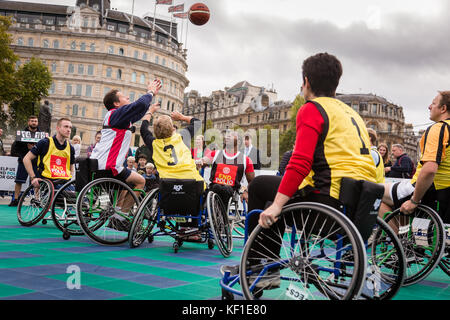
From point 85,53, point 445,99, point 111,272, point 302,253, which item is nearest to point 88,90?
point 85,53

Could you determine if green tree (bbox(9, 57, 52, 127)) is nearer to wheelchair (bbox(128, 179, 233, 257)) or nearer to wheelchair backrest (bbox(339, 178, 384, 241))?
wheelchair (bbox(128, 179, 233, 257))

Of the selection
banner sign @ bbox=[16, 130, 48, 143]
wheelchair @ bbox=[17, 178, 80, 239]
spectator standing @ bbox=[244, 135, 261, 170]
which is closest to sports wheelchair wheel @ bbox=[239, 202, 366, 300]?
wheelchair @ bbox=[17, 178, 80, 239]

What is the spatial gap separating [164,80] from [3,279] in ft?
287

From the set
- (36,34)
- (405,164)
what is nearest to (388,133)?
(36,34)

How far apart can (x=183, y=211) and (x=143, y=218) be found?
54cm

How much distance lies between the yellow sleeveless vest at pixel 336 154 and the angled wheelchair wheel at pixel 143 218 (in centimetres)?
307

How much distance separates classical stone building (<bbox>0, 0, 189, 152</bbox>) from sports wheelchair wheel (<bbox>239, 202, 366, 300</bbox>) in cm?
8010

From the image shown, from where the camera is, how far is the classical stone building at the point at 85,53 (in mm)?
80625

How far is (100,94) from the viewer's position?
269 feet

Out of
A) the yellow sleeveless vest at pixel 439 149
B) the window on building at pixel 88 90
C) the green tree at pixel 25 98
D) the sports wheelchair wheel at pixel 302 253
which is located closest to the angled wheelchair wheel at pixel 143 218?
the sports wheelchair wheel at pixel 302 253

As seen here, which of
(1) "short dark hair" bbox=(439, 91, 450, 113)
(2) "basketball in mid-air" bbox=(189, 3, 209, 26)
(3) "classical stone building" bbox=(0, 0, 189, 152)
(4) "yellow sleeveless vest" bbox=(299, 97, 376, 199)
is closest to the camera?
(4) "yellow sleeveless vest" bbox=(299, 97, 376, 199)

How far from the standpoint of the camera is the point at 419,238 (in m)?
4.68

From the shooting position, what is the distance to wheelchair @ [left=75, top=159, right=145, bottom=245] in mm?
5816
